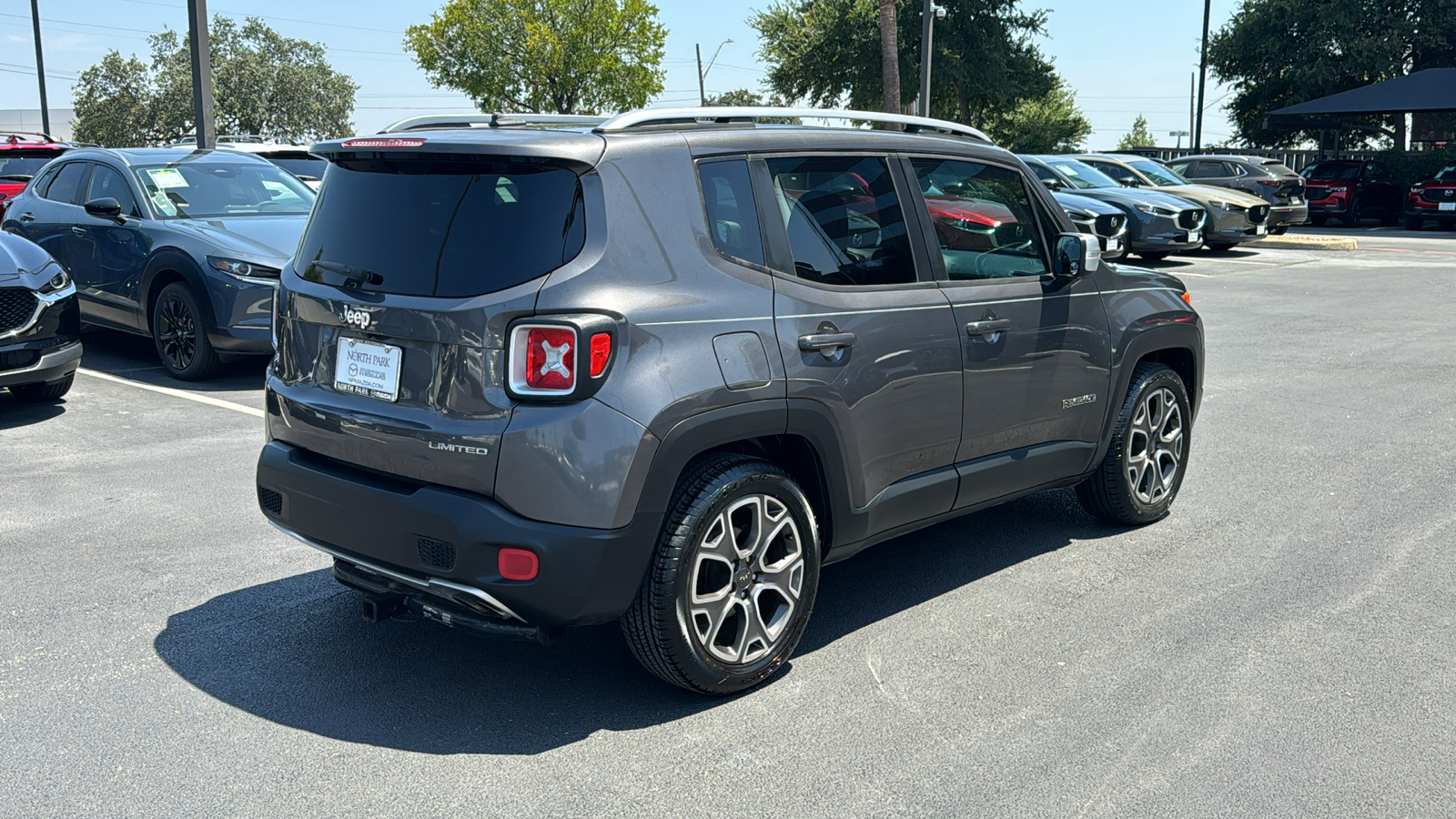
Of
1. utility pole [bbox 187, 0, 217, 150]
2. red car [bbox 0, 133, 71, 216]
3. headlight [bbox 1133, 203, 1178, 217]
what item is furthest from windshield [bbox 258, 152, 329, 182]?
headlight [bbox 1133, 203, 1178, 217]

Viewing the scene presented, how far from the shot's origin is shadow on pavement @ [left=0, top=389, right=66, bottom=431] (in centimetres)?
829

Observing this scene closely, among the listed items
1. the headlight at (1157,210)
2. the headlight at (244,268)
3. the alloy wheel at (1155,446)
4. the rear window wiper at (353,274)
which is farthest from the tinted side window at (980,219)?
the headlight at (1157,210)

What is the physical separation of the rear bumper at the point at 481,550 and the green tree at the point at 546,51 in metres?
62.1

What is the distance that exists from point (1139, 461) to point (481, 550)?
3.41 m

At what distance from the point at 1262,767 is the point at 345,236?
320cm

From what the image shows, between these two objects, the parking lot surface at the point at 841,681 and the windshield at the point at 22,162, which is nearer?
the parking lot surface at the point at 841,681

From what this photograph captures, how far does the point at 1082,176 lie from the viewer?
68.9ft

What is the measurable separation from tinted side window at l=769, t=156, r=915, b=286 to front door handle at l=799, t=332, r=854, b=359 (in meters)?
0.20

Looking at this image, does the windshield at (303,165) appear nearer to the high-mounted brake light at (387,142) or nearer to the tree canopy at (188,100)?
the high-mounted brake light at (387,142)

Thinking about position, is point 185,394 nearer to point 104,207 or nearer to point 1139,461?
point 104,207

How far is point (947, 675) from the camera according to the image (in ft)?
13.8

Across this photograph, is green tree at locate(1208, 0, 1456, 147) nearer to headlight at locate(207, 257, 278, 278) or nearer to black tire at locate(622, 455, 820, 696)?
headlight at locate(207, 257, 278, 278)

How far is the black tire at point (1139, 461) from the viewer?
18.6 ft

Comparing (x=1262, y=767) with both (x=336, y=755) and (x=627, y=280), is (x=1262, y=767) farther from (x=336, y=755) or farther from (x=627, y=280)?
(x=336, y=755)
